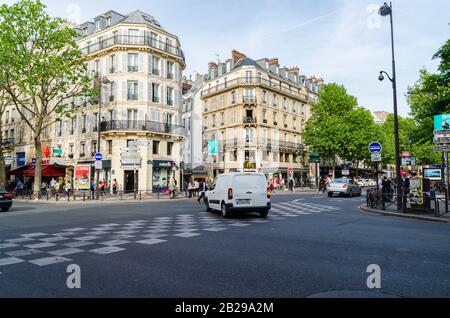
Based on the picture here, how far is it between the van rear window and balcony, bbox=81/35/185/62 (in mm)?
26071

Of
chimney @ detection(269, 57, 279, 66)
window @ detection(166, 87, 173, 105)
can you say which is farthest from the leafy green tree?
window @ detection(166, 87, 173, 105)

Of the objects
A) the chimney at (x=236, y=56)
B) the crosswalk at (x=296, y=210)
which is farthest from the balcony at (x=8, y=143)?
the crosswalk at (x=296, y=210)

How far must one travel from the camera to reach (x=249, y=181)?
1273 cm

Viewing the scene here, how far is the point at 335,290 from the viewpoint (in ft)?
13.3

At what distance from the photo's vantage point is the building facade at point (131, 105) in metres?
33.8

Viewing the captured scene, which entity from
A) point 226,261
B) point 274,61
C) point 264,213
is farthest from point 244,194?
point 274,61

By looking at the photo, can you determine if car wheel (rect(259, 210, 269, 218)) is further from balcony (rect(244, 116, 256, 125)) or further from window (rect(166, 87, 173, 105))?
balcony (rect(244, 116, 256, 125))

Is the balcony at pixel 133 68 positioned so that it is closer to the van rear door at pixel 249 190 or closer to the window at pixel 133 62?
the window at pixel 133 62

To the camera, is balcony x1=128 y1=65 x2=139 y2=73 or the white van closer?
the white van

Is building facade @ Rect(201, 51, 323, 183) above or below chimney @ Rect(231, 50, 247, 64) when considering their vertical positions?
below

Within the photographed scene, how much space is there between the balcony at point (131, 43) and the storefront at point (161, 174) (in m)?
12.1

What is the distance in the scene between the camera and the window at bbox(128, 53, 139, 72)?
113 feet

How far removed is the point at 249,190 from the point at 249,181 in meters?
0.35
